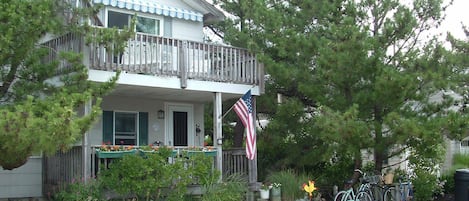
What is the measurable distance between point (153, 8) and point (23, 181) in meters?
5.79

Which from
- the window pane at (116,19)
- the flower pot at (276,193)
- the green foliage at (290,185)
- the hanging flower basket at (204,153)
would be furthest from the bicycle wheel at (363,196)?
the window pane at (116,19)

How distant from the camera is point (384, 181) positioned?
1628 cm

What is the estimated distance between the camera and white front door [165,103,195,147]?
17797 mm

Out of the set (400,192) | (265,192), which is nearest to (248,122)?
(265,192)

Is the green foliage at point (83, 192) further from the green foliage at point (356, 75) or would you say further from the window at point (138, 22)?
the green foliage at point (356, 75)

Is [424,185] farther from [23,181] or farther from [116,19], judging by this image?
[23,181]

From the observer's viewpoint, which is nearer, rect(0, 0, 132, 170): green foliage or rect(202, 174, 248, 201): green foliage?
rect(0, 0, 132, 170): green foliage

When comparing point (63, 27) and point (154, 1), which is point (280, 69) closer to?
point (154, 1)

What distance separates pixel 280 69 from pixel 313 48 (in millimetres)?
1047

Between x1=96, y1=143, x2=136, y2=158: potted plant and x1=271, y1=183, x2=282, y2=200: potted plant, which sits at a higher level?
x1=96, y1=143, x2=136, y2=158: potted plant

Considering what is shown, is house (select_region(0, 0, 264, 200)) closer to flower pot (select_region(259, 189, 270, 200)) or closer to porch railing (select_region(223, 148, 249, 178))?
porch railing (select_region(223, 148, 249, 178))

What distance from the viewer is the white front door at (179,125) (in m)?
17.8

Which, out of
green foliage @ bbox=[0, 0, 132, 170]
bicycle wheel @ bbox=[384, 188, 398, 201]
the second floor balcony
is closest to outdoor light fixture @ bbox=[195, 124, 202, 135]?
the second floor balcony

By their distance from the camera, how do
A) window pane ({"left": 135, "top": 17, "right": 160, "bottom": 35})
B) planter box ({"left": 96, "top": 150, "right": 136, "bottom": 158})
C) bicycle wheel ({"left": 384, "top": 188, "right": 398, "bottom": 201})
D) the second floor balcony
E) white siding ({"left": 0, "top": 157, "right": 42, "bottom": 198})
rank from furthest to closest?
window pane ({"left": 135, "top": 17, "right": 160, "bottom": 35}) → bicycle wheel ({"left": 384, "top": 188, "right": 398, "bottom": 201}) → white siding ({"left": 0, "top": 157, "right": 42, "bottom": 198}) → the second floor balcony → planter box ({"left": 96, "top": 150, "right": 136, "bottom": 158})
